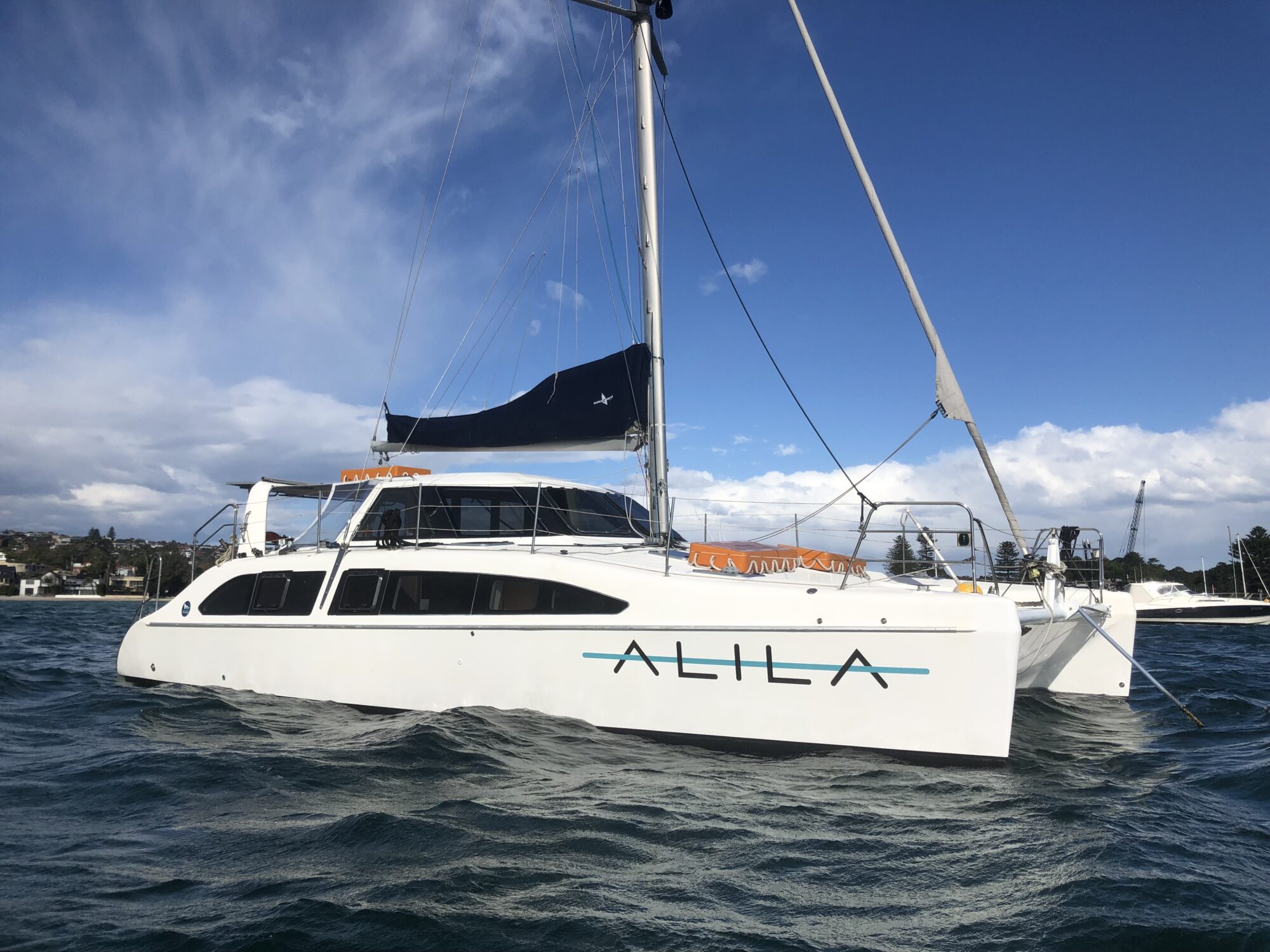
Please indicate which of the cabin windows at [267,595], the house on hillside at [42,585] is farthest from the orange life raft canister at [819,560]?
the house on hillside at [42,585]

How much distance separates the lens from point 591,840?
13.6 ft

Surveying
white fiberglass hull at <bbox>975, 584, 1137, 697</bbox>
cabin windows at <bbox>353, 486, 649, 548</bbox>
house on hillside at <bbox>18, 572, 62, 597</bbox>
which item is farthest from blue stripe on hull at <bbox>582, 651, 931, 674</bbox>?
house on hillside at <bbox>18, 572, 62, 597</bbox>

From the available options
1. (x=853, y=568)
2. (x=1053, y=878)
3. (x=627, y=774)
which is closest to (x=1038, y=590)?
(x=853, y=568)

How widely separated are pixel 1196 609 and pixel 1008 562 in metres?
33.4

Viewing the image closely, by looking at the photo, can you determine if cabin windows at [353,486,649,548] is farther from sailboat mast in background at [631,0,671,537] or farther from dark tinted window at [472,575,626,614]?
dark tinted window at [472,575,626,614]

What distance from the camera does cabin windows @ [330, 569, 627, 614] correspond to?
6.35 metres

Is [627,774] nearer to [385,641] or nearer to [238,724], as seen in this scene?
[385,641]

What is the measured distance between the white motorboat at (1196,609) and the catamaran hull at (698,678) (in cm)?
3271

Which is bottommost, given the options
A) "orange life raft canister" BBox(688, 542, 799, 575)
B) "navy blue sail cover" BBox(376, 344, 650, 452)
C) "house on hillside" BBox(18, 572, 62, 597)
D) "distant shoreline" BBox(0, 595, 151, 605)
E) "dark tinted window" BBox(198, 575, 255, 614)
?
"distant shoreline" BBox(0, 595, 151, 605)

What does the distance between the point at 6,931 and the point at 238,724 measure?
3.72 meters

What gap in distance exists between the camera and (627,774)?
5270 millimetres

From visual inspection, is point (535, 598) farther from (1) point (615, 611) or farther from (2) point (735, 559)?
(2) point (735, 559)

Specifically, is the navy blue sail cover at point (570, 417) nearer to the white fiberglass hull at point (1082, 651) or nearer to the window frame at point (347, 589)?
the window frame at point (347, 589)

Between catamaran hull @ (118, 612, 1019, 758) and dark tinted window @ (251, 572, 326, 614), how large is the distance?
0.73 feet
